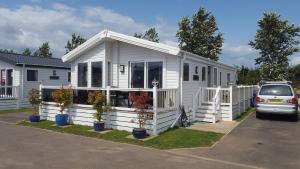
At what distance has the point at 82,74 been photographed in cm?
1556

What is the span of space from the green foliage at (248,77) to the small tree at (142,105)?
23.4m

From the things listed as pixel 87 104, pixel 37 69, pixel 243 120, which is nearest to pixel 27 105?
pixel 37 69

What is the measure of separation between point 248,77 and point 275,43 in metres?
6.17

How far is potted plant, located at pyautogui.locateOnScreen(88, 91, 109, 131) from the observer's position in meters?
11.3

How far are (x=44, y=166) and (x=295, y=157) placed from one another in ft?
20.9

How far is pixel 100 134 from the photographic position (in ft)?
35.3

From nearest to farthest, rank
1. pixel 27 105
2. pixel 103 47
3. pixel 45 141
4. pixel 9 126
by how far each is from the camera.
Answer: pixel 45 141 → pixel 9 126 → pixel 103 47 → pixel 27 105

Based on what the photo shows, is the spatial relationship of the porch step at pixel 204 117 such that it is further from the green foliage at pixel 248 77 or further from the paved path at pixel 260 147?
the green foliage at pixel 248 77

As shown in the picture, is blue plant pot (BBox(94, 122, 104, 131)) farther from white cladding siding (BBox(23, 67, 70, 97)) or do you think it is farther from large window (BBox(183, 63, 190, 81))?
white cladding siding (BBox(23, 67, 70, 97))

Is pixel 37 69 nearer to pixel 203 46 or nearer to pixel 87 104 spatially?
pixel 87 104

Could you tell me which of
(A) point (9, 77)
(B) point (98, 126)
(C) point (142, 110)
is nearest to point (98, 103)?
(B) point (98, 126)

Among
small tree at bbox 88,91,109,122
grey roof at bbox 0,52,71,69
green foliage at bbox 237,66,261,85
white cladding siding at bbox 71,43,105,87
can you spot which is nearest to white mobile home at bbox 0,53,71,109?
grey roof at bbox 0,52,71,69

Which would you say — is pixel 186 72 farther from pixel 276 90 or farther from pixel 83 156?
pixel 83 156

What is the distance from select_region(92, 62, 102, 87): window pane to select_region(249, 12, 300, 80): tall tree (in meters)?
19.9
